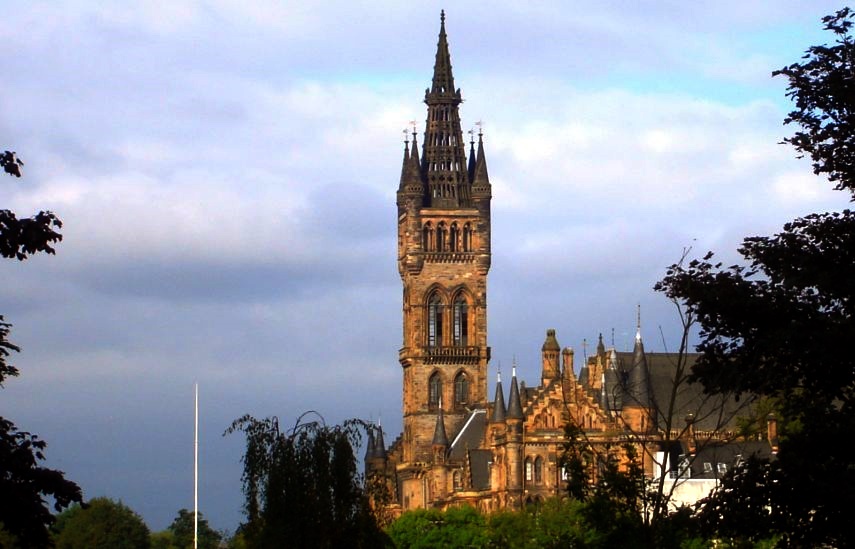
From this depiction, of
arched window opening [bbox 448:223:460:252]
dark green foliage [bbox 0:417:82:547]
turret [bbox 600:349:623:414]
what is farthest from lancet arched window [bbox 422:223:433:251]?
dark green foliage [bbox 0:417:82:547]

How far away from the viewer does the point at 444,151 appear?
172375mm

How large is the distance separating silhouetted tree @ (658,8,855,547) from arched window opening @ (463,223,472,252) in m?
132

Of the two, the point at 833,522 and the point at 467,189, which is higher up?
the point at 467,189

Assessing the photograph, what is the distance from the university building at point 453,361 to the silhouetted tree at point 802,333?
114 m

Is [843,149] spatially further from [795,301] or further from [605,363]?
[605,363]

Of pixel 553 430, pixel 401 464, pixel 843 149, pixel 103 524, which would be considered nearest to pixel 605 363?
pixel 553 430

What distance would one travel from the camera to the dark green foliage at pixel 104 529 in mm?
178750

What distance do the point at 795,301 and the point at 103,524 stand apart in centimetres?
15257

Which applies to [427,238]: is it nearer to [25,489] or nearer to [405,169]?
[405,169]

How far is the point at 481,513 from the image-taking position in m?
148

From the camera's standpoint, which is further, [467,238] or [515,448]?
[467,238]

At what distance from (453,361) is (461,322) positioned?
329cm

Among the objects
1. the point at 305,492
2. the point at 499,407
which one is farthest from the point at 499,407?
the point at 305,492

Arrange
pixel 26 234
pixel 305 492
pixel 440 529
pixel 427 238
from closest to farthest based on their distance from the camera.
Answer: pixel 26 234 < pixel 305 492 < pixel 440 529 < pixel 427 238
